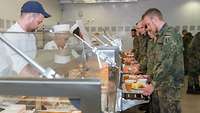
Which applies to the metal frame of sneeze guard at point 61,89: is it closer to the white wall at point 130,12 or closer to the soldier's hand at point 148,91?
the soldier's hand at point 148,91

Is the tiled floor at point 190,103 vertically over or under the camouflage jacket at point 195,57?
under

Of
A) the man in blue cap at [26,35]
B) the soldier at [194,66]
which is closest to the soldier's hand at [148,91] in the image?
the man in blue cap at [26,35]

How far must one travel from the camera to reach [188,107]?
6.73m

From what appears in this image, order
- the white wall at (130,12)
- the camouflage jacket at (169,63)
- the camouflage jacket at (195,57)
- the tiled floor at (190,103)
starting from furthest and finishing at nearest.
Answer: the white wall at (130,12) → the camouflage jacket at (195,57) → the tiled floor at (190,103) → the camouflage jacket at (169,63)

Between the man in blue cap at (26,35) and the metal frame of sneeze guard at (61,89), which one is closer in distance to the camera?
the metal frame of sneeze guard at (61,89)

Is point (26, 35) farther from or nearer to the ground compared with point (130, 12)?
nearer to the ground

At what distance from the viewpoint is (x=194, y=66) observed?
8.42m

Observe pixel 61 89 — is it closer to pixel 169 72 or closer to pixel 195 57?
pixel 169 72

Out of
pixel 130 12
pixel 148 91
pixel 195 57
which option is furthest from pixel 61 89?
pixel 130 12

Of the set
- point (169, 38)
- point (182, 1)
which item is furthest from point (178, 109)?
point (182, 1)

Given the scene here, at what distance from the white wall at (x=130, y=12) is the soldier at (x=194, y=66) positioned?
4045 millimetres

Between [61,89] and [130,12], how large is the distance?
11.9 metres

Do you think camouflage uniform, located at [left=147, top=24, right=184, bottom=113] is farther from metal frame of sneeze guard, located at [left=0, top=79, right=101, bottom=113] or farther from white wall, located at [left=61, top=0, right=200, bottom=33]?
white wall, located at [left=61, top=0, right=200, bottom=33]

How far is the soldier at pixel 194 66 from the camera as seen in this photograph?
8367 mm
